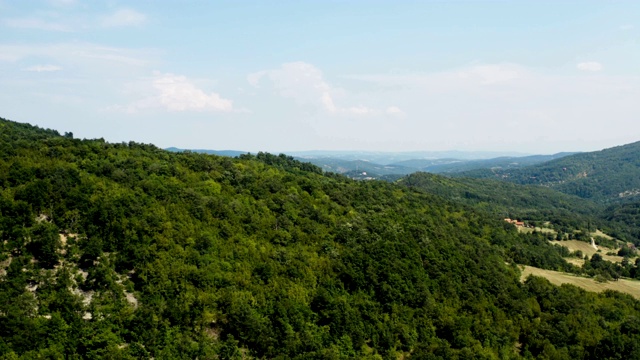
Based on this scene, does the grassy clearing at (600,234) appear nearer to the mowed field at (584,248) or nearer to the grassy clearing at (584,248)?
the grassy clearing at (584,248)

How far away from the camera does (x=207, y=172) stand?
8762 cm

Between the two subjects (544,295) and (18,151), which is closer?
(18,151)

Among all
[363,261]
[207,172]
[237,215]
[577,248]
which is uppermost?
[207,172]

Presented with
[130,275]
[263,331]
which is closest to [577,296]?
[263,331]

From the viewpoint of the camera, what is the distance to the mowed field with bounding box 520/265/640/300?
8694 cm

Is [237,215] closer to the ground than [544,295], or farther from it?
farther from it

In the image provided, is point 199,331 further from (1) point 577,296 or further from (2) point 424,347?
(1) point 577,296

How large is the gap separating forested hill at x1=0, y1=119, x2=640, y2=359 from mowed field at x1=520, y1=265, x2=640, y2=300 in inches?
327

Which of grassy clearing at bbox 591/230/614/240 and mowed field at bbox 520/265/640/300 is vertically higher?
mowed field at bbox 520/265/640/300

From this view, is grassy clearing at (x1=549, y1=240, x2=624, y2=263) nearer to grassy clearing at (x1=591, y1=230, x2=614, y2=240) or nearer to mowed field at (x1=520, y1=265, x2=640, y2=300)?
grassy clearing at (x1=591, y1=230, x2=614, y2=240)

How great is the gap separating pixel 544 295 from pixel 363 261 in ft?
110

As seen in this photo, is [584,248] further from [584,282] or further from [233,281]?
[233,281]

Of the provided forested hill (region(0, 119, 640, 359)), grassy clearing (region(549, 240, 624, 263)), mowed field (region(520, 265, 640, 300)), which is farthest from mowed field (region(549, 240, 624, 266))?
forested hill (region(0, 119, 640, 359))

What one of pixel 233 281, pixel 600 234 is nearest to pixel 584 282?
pixel 233 281
